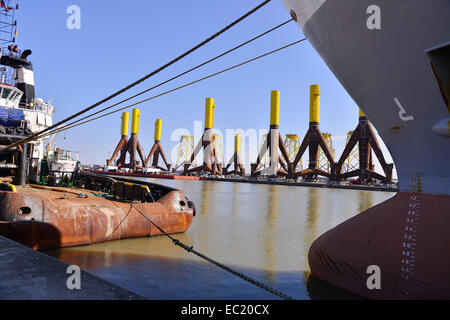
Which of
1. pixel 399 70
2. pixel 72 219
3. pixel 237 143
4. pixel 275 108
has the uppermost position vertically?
pixel 275 108

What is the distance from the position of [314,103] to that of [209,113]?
2016 cm

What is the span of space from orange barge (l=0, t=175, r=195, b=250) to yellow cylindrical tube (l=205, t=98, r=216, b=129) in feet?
154

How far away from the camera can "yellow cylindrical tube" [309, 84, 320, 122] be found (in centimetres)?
4550

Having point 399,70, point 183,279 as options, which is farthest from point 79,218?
point 399,70

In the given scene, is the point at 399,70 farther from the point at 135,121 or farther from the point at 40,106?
the point at 135,121

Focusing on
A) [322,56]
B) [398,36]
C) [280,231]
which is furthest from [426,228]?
[280,231]

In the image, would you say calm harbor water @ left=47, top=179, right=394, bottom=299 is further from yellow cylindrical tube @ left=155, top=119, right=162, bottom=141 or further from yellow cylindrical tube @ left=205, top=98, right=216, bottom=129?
yellow cylindrical tube @ left=155, top=119, right=162, bottom=141

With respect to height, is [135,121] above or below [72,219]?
above

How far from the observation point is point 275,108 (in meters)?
50.0

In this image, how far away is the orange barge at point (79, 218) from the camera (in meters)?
6.77

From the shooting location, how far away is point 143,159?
69688mm

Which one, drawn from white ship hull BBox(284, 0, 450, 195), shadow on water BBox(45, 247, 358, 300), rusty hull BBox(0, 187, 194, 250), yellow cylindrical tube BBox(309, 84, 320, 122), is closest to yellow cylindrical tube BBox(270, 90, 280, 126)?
yellow cylindrical tube BBox(309, 84, 320, 122)

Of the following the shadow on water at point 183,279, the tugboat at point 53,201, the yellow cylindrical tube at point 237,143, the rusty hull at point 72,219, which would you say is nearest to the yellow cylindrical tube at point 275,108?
the yellow cylindrical tube at point 237,143
